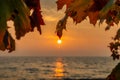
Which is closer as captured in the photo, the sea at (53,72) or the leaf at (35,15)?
the leaf at (35,15)

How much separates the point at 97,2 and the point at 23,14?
0.71 metres

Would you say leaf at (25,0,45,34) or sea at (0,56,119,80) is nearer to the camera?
leaf at (25,0,45,34)

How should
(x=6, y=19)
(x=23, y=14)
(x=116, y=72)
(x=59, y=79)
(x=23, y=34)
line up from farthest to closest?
1. (x=59, y=79)
2. (x=116, y=72)
3. (x=23, y=34)
4. (x=23, y=14)
5. (x=6, y=19)

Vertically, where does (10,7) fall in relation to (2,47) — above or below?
above

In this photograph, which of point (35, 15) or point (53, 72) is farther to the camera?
point (53, 72)

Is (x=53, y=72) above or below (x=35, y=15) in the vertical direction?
above

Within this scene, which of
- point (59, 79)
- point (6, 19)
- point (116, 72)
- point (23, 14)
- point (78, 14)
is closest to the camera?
point (6, 19)

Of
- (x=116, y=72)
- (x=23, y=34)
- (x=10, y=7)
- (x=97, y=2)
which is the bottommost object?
(x=116, y=72)

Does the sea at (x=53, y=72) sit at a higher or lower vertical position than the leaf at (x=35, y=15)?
higher

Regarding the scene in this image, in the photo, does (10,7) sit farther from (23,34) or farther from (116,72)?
(116,72)

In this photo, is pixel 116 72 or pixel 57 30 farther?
pixel 116 72

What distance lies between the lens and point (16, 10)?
155cm

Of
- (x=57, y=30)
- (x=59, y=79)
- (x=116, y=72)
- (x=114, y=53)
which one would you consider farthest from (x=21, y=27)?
(x=59, y=79)

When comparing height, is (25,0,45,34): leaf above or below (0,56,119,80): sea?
below
